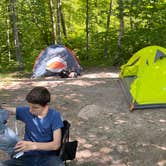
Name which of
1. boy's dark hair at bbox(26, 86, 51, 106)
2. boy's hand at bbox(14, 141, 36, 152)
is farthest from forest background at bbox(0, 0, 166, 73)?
boy's hand at bbox(14, 141, 36, 152)

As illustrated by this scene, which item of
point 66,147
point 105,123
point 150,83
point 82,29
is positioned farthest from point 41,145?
point 82,29

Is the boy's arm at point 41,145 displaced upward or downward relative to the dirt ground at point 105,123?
upward

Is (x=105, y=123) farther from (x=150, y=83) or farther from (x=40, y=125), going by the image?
(x=40, y=125)

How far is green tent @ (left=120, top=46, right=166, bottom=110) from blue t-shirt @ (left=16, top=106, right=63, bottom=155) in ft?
10.9

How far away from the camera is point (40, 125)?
3.60 metres

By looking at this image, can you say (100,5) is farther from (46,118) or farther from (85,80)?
(46,118)

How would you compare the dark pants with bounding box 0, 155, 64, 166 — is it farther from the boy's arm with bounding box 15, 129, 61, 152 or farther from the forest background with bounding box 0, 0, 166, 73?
the forest background with bounding box 0, 0, 166, 73

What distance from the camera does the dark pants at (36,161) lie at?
3.52m

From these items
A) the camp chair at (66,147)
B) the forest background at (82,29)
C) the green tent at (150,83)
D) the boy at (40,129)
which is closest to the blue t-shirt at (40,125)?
the boy at (40,129)

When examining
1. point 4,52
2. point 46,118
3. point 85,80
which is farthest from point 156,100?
point 4,52

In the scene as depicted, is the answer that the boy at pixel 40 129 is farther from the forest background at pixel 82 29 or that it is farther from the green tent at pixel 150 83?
the forest background at pixel 82 29

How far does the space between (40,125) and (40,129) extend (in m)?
0.04

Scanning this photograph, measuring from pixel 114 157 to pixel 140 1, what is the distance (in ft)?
29.6

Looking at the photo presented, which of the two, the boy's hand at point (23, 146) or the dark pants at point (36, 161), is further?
the dark pants at point (36, 161)
